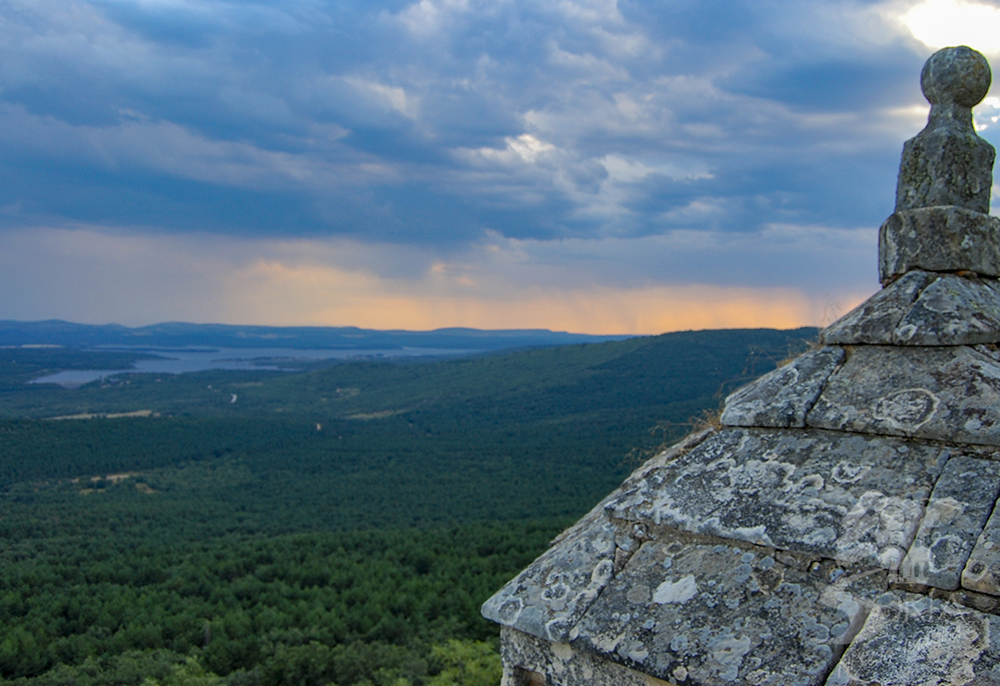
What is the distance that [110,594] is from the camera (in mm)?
24156

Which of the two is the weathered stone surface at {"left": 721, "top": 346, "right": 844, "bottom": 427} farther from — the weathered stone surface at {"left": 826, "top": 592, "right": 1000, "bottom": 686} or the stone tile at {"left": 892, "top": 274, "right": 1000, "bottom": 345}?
the weathered stone surface at {"left": 826, "top": 592, "right": 1000, "bottom": 686}

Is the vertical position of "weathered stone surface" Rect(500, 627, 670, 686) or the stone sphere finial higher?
the stone sphere finial

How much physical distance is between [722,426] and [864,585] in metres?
1.03

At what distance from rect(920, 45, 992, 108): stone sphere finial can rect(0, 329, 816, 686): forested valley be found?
1.43m

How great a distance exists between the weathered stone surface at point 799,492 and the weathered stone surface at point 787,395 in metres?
0.06

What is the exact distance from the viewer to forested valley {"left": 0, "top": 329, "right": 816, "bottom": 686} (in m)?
17.2

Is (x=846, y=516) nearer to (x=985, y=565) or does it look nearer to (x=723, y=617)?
(x=985, y=565)

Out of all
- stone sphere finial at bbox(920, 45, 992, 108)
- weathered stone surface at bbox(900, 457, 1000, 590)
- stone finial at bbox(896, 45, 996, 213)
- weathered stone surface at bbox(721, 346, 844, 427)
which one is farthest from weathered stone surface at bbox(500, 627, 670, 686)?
stone sphere finial at bbox(920, 45, 992, 108)

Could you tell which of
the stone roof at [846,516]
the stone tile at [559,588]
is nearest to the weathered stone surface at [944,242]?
the stone roof at [846,516]

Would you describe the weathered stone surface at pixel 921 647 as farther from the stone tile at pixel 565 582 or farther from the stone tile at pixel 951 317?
the stone tile at pixel 951 317

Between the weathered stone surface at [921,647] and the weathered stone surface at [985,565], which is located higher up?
the weathered stone surface at [985,565]

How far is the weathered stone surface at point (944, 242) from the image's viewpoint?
10.7 ft

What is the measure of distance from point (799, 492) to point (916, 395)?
2.06ft

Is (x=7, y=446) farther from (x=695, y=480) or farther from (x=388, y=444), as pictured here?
(x=695, y=480)
